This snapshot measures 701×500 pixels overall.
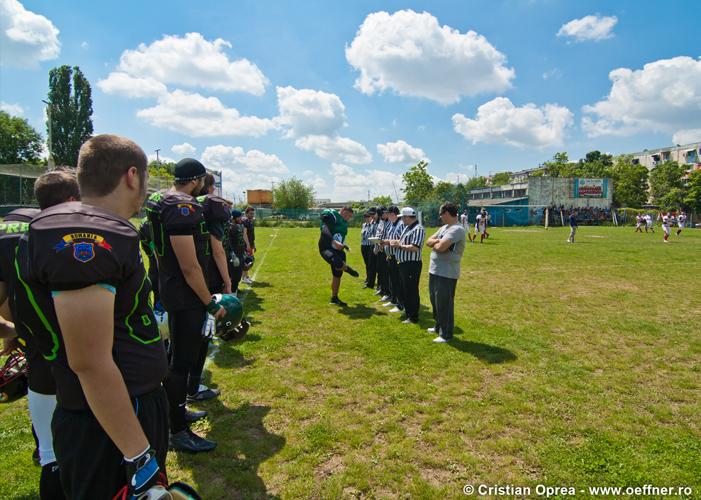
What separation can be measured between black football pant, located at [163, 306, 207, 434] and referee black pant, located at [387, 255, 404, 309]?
5771 millimetres

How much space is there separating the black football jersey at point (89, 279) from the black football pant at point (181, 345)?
69.3 inches

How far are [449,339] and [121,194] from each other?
5.92m

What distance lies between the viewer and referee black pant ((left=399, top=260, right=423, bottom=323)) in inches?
298

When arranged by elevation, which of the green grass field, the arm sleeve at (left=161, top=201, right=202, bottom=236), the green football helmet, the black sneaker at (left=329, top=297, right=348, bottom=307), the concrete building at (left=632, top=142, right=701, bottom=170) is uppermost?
the concrete building at (left=632, top=142, right=701, bottom=170)

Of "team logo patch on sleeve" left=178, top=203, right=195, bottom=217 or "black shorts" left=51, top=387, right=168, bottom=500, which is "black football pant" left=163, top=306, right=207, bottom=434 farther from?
"black shorts" left=51, top=387, right=168, bottom=500

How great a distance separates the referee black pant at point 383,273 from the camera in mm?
10109

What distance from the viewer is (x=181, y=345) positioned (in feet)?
11.6

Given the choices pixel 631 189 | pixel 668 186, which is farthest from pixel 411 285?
pixel 668 186

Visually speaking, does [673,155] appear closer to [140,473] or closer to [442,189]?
[442,189]

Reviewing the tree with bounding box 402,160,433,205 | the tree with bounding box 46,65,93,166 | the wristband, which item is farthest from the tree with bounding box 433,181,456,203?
the wristband

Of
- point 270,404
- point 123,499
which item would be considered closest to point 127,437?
point 123,499

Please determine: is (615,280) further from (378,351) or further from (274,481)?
(274,481)

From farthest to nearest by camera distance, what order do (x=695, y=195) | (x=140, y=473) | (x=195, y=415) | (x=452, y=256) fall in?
(x=695, y=195) → (x=452, y=256) → (x=195, y=415) → (x=140, y=473)

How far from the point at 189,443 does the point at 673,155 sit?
13411 centimetres
